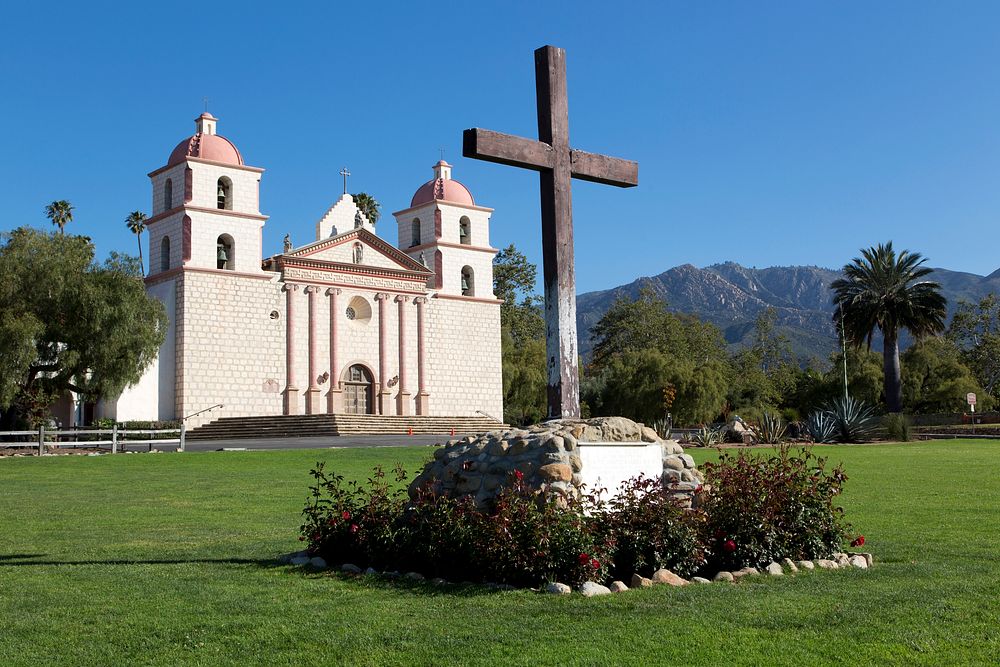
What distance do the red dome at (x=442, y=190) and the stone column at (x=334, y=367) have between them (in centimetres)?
802

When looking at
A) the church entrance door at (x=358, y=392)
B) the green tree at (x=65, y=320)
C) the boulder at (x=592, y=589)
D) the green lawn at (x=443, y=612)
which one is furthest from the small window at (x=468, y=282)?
the boulder at (x=592, y=589)

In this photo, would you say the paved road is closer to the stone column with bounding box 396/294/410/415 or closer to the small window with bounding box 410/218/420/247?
the stone column with bounding box 396/294/410/415

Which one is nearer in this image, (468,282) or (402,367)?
(402,367)

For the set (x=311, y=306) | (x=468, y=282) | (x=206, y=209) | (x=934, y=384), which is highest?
(x=206, y=209)

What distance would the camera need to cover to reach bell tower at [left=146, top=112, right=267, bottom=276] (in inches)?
1734

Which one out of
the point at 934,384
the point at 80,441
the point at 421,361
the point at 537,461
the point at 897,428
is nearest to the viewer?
the point at 537,461

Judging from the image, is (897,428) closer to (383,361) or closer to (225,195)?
(383,361)

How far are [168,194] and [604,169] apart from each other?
3955cm

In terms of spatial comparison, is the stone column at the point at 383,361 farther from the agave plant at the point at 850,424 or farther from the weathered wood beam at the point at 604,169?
the weathered wood beam at the point at 604,169

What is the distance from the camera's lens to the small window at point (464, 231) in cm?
5381

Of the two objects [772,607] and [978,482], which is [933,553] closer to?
[772,607]

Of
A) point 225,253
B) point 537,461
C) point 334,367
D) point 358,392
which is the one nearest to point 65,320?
point 225,253

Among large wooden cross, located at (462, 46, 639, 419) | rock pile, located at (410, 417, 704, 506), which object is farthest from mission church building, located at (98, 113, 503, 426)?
large wooden cross, located at (462, 46, 639, 419)

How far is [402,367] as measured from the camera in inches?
1961
